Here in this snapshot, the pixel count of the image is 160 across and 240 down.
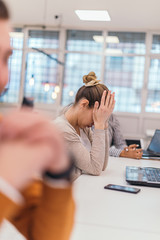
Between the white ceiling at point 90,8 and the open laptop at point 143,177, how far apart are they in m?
4.04

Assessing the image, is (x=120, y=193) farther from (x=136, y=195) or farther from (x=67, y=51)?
(x=67, y=51)

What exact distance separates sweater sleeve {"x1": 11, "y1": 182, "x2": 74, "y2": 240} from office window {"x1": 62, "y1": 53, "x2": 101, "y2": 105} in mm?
7476

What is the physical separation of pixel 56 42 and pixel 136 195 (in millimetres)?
7142

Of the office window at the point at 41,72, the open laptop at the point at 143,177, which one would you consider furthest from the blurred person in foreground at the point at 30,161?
the office window at the point at 41,72

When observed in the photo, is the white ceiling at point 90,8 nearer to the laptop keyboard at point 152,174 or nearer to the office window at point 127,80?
the office window at point 127,80

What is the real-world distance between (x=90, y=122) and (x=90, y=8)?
447 cm

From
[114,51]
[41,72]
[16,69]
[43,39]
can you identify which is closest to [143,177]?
[114,51]

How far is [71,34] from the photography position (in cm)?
808

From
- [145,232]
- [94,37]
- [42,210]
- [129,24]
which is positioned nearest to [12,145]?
[42,210]

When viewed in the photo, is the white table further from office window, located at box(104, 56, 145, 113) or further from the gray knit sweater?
office window, located at box(104, 56, 145, 113)

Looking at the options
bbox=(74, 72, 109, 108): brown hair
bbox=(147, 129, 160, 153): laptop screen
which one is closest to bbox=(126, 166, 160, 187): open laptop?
bbox=(74, 72, 109, 108): brown hair

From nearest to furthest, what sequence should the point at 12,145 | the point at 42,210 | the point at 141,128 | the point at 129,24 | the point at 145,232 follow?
the point at 12,145 → the point at 42,210 → the point at 145,232 → the point at 129,24 → the point at 141,128

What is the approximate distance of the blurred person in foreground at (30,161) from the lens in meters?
0.38

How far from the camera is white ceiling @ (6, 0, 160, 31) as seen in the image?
586cm
